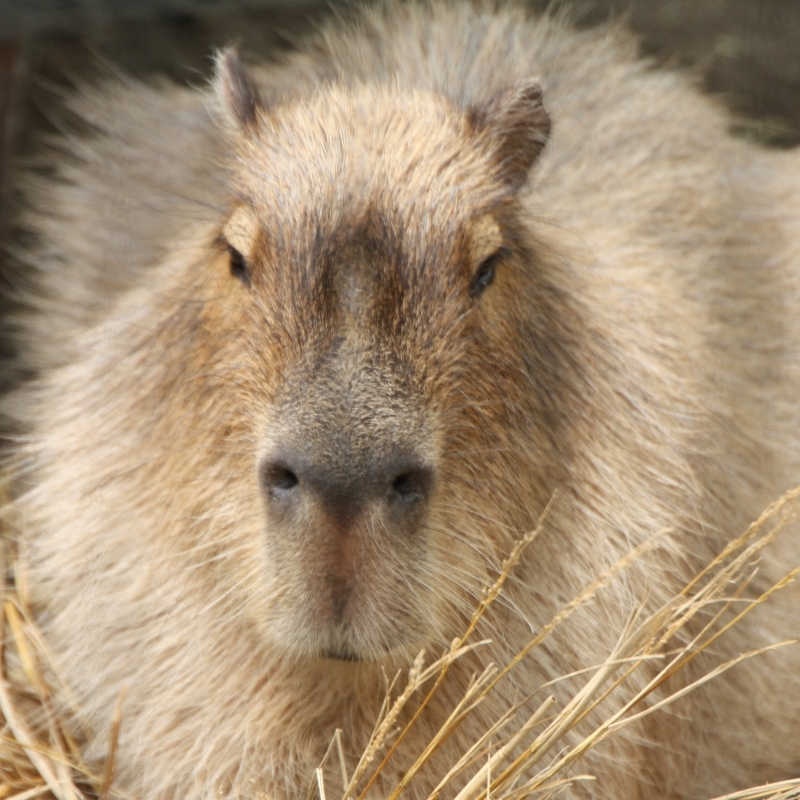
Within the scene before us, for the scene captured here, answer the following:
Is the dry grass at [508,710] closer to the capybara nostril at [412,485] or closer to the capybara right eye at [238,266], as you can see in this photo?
the capybara nostril at [412,485]

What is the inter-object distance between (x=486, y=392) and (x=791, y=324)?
1501 millimetres

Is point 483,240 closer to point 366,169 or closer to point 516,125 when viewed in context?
point 366,169

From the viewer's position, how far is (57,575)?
129 inches

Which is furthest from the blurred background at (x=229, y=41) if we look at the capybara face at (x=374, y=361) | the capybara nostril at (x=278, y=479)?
the capybara nostril at (x=278, y=479)

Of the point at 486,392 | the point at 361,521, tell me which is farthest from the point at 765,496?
the point at 361,521

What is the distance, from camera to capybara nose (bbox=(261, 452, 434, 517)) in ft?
7.20

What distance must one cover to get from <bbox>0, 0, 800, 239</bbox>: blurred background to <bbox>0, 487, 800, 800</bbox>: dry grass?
74.9 inches

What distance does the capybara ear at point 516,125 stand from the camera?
2.86 m

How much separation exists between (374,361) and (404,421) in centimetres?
14

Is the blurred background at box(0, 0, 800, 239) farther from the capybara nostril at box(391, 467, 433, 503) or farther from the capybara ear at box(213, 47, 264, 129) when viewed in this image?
the capybara nostril at box(391, 467, 433, 503)

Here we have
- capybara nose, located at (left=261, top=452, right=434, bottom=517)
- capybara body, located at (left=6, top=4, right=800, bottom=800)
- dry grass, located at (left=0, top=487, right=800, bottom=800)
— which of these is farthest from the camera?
dry grass, located at (left=0, top=487, right=800, bottom=800)

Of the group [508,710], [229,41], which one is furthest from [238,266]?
[229,41]

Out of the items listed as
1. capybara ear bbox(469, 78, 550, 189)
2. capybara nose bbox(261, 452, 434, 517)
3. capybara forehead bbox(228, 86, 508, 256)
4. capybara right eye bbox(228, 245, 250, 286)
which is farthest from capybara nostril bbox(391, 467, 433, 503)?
capybara ear bbox(469, 78, 550, 189)

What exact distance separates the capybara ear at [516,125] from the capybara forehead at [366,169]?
0.06 meters
